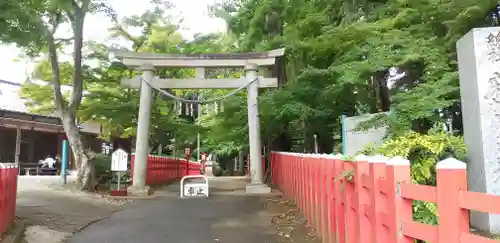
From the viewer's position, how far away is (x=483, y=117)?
19.2ft

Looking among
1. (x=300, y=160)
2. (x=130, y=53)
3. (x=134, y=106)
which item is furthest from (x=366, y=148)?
(x=134, y=106)

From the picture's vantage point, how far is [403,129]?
283 inches

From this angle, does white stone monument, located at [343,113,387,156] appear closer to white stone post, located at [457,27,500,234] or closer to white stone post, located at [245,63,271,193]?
white stone post, located at [457,27,500,234]

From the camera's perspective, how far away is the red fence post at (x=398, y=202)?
3.28m

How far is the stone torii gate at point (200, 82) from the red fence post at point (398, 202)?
11.2m

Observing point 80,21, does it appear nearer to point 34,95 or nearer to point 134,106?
point 134,106

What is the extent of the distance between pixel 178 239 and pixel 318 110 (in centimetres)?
753

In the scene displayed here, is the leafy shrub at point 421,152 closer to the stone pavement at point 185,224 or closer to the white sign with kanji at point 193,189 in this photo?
the stone pavement at point 185,224

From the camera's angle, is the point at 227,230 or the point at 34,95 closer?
the point at 227,230

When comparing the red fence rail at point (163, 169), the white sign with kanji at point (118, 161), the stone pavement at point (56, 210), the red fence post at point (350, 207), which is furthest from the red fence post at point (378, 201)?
the red fence rail at point (163, 169)

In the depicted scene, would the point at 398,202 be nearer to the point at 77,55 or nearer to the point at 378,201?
the point at 378,201

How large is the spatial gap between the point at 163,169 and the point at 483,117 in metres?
16.5

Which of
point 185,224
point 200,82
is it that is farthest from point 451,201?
point 200,82

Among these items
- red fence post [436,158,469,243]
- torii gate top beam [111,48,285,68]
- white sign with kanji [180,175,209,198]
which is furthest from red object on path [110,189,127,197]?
red fence post [436,158,469,243]
